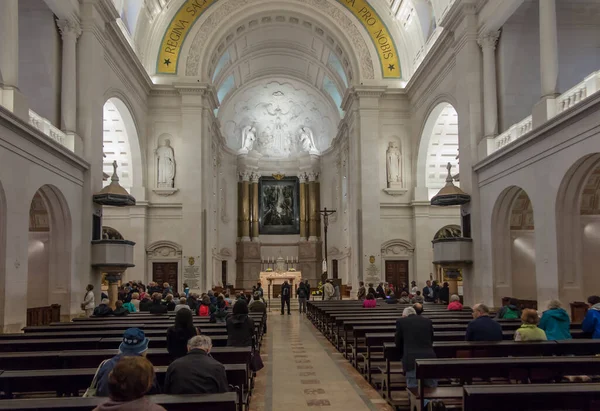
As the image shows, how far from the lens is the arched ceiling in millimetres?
26344

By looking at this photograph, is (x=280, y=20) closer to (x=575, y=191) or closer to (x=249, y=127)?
(x=249, y=127)

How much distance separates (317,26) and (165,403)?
26915mm

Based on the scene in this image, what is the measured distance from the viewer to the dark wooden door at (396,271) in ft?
87.8

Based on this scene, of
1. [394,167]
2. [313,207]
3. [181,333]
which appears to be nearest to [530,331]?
[181,333]

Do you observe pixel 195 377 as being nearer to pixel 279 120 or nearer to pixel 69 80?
pixel 69 80

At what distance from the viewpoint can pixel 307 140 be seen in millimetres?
38719

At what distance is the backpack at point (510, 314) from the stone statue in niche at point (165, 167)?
18.8 meters

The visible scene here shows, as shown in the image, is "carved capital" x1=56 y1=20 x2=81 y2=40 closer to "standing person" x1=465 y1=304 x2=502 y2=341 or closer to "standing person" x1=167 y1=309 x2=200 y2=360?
"standing person" x1=167 y1=309 x2=200 y2=360

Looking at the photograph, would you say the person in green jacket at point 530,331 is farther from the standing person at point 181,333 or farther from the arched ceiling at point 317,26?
the arched ceiling at point 317,26

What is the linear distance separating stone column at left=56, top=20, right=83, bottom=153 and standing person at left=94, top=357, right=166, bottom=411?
580 inches

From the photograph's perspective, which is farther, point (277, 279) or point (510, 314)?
point (277, 279)

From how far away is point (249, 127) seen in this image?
3850 cm

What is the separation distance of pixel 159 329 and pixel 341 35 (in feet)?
70.4

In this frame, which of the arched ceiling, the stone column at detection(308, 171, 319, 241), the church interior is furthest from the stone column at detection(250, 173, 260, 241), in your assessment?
the arched ceiling
